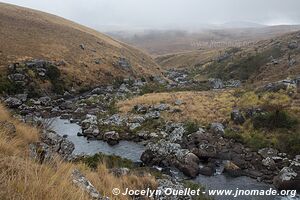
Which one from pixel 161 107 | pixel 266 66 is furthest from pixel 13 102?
pixel 266 66

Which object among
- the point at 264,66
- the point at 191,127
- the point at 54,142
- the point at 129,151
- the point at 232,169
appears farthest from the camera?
the point at 264,66

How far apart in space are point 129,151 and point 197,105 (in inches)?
589

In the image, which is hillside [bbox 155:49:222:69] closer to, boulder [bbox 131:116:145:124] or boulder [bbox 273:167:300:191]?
boulder [bbox 131:116:145:124]

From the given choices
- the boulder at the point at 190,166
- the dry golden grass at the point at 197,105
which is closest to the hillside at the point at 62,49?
the dry golden grass at the point at 197,105

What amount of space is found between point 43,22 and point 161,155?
72.7 meters

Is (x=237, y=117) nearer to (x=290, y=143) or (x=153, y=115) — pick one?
(x=290, y=143)

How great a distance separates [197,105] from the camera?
41.7 m

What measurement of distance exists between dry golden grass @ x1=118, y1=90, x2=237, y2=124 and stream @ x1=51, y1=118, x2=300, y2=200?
8.14 meters

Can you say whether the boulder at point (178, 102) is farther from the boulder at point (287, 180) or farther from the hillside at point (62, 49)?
the boulder at point (287, 180)

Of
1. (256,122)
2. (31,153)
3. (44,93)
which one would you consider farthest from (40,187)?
(44,93)

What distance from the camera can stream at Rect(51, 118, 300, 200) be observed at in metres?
21.2

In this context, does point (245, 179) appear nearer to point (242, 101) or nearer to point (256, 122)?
point (256, 122)

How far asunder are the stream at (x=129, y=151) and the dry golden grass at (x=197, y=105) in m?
8.14

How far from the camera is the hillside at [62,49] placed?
62500mm
